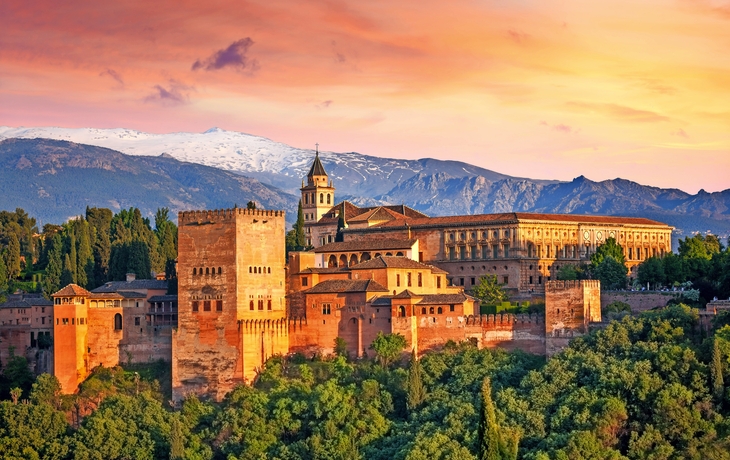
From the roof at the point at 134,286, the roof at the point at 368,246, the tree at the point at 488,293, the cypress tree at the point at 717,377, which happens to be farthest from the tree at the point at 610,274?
the roof at the point at 134,286

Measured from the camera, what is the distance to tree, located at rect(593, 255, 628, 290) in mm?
77750

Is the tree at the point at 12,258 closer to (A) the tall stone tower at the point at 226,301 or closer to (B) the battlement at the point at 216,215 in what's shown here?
(B) the battlement at the point at 216,215

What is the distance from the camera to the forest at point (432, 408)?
54844mm

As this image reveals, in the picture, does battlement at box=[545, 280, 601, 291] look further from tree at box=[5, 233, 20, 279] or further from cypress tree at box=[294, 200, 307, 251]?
tree at box=[5, 233, 20, 279]

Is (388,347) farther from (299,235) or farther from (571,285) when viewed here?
(299,235)

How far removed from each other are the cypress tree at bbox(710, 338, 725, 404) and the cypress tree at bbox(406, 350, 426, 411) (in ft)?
42.4

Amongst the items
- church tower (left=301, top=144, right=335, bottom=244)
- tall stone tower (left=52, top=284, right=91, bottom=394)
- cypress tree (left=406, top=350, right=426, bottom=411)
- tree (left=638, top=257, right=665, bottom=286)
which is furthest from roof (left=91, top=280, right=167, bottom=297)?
church tower (left=301, top=144, right=335, bottom=244)

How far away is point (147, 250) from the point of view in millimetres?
87312

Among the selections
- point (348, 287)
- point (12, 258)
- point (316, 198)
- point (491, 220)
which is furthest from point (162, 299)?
point (316, 198)

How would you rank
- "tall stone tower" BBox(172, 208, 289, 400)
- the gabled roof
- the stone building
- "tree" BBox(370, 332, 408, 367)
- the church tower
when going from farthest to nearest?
the church tower, the stone building, "tall stone tower" BBox(172, 208, 289, 400), the gabled roof, "tree" BBox(370, 332, 408, 367)

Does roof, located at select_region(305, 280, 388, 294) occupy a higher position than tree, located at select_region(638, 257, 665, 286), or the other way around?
tree, located at select_region(638, 257, 665, 286)

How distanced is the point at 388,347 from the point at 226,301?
27.2ft

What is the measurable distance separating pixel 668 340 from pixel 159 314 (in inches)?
1041

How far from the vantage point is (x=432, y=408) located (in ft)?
197
